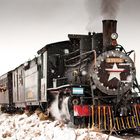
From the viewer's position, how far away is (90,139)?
9.32m

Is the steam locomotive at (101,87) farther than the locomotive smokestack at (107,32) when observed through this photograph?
No

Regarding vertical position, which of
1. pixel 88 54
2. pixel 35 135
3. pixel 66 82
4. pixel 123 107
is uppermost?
pixel 88 54

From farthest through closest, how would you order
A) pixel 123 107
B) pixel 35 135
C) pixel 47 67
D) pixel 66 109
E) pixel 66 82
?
pixel 47 67, pixel 66 82, pixel 66 109, pixel 123 107, pixel 35 135

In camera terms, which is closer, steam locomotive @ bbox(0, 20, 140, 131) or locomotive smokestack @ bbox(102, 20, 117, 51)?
steam locomotive @ bbox(0, 20, 140, 131)

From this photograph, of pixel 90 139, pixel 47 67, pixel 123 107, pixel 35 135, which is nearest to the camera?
pixel 90 139

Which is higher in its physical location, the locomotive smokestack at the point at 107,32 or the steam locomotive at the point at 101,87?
the locomotive smokestack at the point at 107,32

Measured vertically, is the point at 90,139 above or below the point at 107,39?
below

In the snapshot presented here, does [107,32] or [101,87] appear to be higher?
[107,32]

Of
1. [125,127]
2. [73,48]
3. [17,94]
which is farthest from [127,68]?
[17,94]

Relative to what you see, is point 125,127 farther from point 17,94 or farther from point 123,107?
point 17,94

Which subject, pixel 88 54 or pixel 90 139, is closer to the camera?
pixel 90 139

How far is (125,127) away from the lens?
12586 millimetres

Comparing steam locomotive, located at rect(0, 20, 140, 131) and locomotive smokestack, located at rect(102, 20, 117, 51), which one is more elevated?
locomotive smokestack, located at rect(102, 20, 117, 51)

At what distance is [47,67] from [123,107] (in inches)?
173
